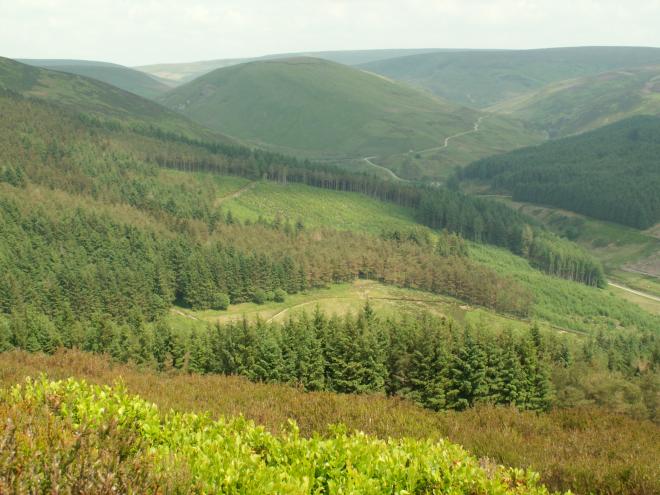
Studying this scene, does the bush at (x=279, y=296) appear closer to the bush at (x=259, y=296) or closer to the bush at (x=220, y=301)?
the bush at (x=259, y=296)

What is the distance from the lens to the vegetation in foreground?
Result: 12.7m

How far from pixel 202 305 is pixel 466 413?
101788mm

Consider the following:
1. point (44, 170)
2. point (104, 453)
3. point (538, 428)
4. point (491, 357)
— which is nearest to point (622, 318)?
point (491, 357)

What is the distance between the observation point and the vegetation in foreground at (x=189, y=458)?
12.7 m

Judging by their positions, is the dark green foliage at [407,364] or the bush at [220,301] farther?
the bush at [220,301]

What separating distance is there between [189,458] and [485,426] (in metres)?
18.6

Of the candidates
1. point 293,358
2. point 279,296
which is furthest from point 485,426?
point 279,296

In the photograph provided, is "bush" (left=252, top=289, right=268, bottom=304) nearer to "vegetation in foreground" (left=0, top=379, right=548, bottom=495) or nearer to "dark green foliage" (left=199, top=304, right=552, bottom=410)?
"dark green foliage" (left=199, top=304, right=552, bottom=410)

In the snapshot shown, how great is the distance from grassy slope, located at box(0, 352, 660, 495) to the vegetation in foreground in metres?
3.28

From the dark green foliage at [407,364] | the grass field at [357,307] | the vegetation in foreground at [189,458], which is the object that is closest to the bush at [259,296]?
the grass field at [357,307]

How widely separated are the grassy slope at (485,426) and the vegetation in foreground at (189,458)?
328 cm

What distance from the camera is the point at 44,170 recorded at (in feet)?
613

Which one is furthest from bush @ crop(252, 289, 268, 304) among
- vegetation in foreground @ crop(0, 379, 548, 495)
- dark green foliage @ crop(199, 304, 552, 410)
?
vegetation in foreground @ crop(0, 379, 548, 495)

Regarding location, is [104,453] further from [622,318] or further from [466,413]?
[622,318]
